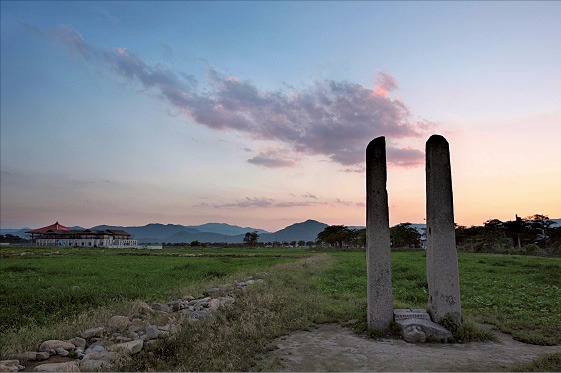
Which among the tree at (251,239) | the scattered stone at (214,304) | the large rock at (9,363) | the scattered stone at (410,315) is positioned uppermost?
the tree at (251,239)

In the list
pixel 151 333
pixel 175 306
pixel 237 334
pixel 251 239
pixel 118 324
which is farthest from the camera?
pixel 251 239

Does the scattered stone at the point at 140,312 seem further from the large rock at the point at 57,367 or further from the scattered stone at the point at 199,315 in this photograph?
the large rock at the point at 57,367

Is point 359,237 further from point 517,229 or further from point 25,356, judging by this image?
point 25,356

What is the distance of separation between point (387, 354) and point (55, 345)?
7.24 metres

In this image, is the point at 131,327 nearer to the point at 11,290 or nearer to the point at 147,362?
the point at 147,362

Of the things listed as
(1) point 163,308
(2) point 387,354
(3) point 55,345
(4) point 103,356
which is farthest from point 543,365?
(1) point 163,308

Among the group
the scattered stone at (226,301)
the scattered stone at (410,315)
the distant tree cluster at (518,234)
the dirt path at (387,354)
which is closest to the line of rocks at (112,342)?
the scattered stone at (226,301)

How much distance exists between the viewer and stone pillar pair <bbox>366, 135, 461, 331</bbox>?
35.0 ft

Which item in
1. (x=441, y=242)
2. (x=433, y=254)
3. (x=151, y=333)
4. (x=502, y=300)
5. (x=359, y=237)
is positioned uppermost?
(x=359, y=237)

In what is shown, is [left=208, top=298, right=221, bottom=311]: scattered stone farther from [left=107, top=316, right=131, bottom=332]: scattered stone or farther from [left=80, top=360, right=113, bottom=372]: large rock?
[left=80, top=360, right=113, bottom=372]: large rock

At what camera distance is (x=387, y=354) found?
870 cm

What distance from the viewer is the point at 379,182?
11.2 metres

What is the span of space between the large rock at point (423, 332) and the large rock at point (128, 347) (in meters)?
6.45

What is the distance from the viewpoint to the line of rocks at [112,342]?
7336 mm
